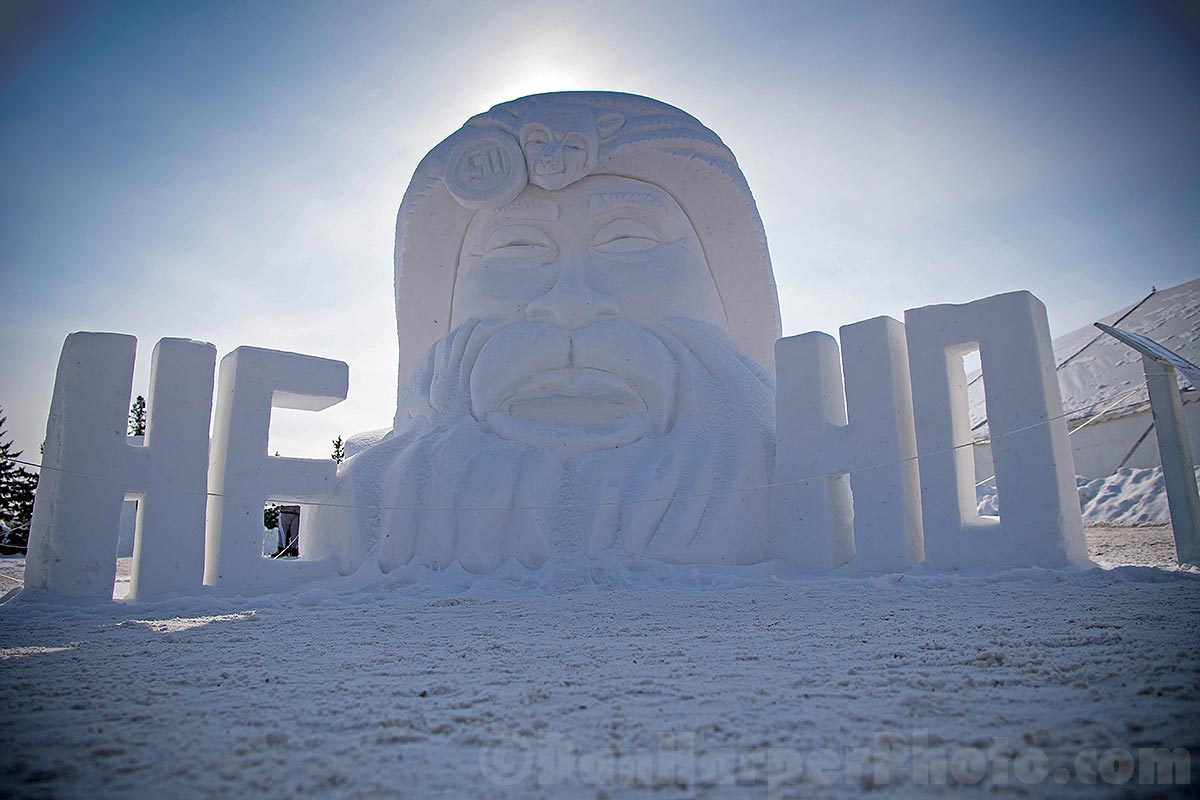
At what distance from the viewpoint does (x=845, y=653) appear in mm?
1748

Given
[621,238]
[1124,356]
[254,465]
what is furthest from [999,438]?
[1124,356]

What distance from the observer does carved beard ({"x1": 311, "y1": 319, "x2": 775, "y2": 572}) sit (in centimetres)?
402

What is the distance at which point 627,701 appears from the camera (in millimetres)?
1349

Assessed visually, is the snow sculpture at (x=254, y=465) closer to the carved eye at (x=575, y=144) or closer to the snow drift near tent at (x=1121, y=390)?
the carved eye at (x=575, y=144)

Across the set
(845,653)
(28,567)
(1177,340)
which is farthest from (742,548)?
(1177,340)

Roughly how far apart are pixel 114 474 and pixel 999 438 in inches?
168

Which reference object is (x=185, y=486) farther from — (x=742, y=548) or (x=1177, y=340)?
(x=1177, y=340)

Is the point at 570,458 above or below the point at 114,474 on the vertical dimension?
above

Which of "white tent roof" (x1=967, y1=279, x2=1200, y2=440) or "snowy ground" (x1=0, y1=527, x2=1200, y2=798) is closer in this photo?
"snowy ground" (x1=0, y1=527, x2=1200, y2=798)

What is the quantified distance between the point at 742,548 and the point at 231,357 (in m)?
3.00

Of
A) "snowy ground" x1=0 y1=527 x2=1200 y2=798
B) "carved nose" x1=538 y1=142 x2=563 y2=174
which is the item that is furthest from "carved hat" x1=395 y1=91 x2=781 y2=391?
"snowy ground" x1=0 y1=527 x2=1200 y2=798

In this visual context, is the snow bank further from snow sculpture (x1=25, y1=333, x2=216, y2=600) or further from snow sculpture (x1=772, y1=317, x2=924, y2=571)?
snow sculpture (x1=25, y1=333, x2=216, y2=600)

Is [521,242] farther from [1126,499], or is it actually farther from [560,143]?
[1126,499]

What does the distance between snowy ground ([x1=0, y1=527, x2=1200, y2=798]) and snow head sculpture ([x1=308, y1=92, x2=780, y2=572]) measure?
1.41m
